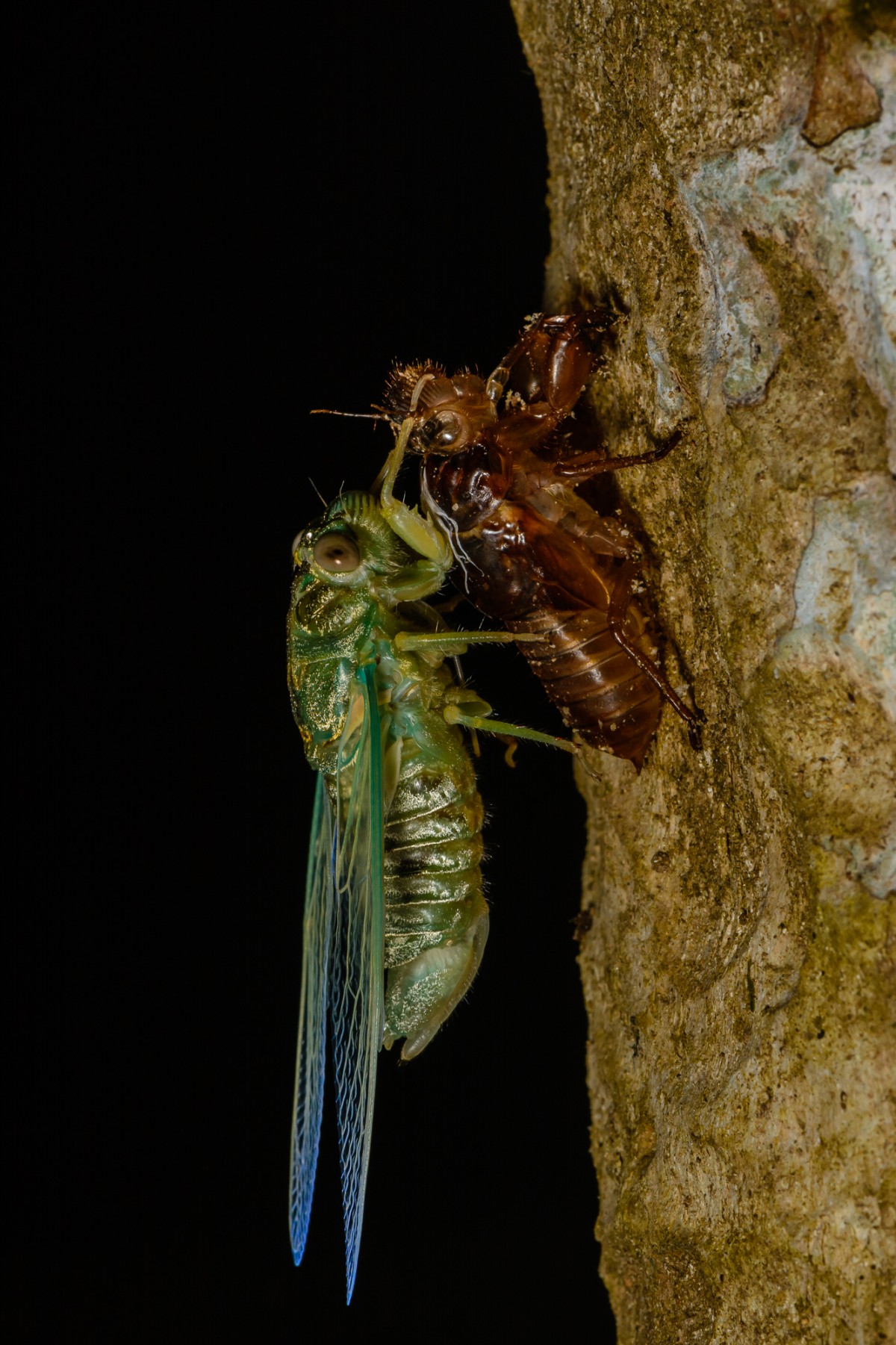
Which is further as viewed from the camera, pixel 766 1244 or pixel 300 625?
pixel 300 625

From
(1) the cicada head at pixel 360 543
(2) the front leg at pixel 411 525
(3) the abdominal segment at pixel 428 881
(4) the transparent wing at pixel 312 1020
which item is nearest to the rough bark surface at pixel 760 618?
(2) the front leg at pixel 411 525

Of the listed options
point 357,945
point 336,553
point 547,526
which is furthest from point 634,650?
point 357,945

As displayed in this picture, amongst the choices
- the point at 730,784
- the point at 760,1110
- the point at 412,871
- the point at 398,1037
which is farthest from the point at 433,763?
the point at 760,1110

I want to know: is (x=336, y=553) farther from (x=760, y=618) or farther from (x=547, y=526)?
(x=760, y=618)

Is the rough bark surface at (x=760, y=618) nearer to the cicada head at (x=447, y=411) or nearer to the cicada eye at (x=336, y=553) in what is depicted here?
the cicada head at (x=447, y=411)

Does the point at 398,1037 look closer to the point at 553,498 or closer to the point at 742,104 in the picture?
the point at 553,498

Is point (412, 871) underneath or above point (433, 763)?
underneath
